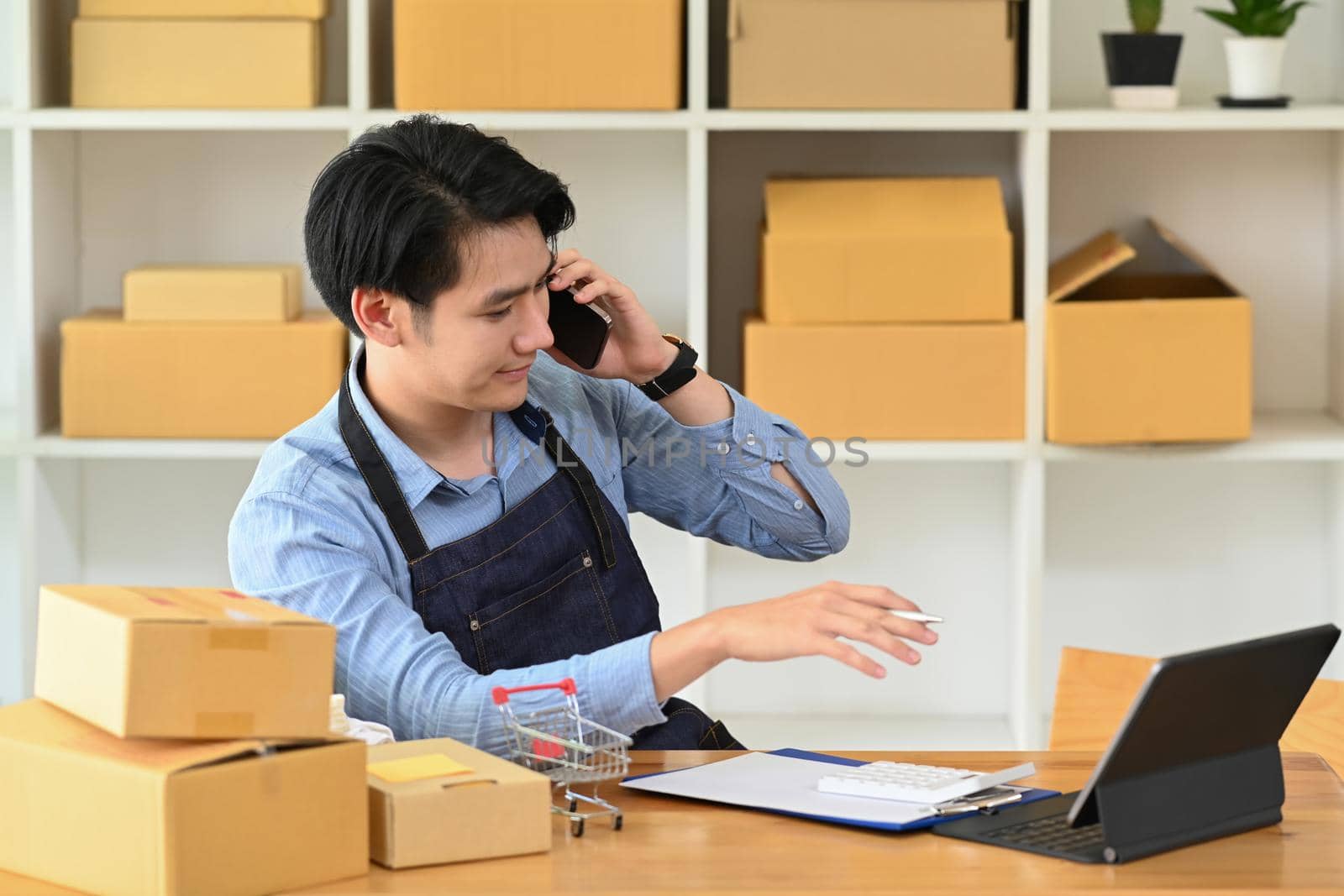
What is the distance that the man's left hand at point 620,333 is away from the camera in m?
1.91

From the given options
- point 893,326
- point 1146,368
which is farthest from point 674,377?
point 1146,368

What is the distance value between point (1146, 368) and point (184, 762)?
191cm

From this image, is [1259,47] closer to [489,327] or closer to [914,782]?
[489,327]

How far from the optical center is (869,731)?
3109 millimetres

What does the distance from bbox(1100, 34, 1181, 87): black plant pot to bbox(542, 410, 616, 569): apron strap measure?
132cm

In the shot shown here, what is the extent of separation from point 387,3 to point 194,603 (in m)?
1.95

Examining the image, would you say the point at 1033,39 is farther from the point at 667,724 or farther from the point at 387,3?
the point at 667,724

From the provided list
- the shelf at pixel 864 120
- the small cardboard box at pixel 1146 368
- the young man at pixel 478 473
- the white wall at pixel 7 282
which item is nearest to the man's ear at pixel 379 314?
the young man at pixel 478 473

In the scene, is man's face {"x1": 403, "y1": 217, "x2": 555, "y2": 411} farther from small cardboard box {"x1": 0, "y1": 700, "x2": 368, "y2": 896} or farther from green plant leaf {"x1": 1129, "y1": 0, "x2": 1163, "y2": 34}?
green plant leaf {"x1": 1129, "y1": 0, "x2": 1163, "y2": 34}

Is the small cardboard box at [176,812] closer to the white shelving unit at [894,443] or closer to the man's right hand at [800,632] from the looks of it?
the man's right hand at [800,632]

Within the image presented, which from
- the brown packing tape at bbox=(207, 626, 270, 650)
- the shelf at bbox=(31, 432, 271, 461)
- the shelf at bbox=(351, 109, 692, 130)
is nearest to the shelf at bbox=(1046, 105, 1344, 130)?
the shelf at bbox=(351, 109, 692, 130)

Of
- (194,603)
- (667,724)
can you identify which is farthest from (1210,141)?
(194,603)

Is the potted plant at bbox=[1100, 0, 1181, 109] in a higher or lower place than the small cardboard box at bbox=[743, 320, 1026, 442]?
higher

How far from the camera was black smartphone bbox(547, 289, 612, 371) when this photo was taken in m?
1.95
